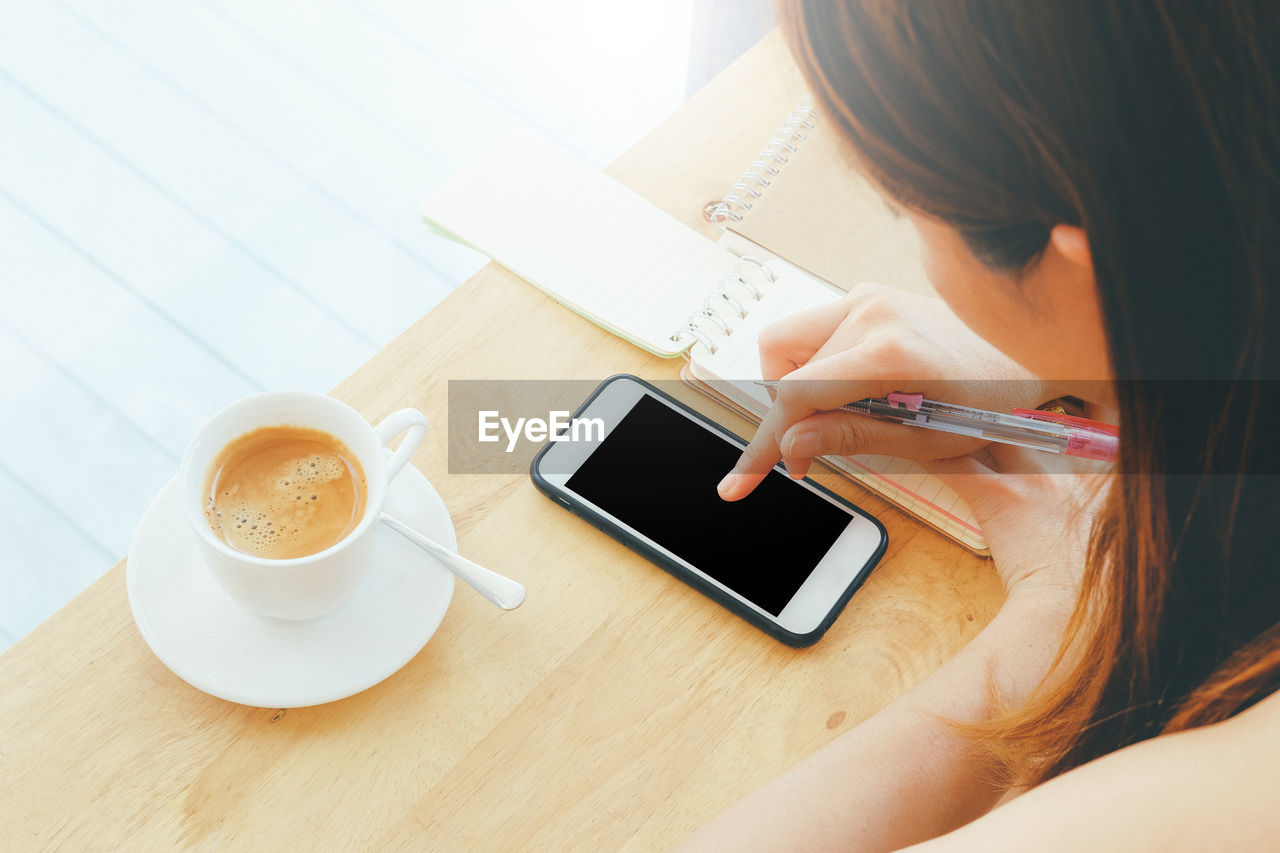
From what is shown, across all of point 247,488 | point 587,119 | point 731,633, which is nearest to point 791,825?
point 731,633

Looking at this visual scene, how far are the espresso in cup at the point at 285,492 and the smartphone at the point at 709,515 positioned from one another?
0.14 meters

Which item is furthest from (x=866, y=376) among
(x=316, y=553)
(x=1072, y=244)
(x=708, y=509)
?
(x=316, y=553)

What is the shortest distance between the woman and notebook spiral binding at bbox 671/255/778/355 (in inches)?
3.5

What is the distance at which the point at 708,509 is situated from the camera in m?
0.67

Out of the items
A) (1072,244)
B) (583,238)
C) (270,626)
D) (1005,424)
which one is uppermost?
(1072,244)

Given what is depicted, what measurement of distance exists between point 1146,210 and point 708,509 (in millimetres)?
343

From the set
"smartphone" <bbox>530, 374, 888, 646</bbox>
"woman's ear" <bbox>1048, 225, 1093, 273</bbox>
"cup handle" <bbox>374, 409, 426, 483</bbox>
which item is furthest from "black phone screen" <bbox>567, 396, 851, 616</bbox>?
"woman's ear" <bbox>1048, 225, 1093, 273</bbox>

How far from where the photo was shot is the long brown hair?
0.37m

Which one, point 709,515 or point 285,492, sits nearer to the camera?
point 285,492

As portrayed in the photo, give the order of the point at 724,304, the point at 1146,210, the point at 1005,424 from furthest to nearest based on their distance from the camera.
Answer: the point at 724,304
the point at 1005,424
the point at 1146,210

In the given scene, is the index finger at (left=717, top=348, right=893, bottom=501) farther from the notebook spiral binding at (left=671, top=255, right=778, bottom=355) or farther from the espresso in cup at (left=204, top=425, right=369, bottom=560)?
the espresso in cup at (left=204, top=425, right=369, bottom=560)

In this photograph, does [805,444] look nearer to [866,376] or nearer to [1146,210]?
[866,376]

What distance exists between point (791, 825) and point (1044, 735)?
0.15 m

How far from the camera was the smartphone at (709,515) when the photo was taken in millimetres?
646
